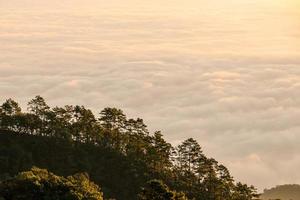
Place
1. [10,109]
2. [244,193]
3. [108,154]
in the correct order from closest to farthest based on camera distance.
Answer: [244,193] → [108,154] → [10,109]

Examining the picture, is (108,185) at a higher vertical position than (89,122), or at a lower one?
lower

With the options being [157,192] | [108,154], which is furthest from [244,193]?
[157,192]

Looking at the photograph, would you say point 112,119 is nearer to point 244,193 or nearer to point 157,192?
point 244,193

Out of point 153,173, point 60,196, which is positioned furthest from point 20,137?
point 60,196

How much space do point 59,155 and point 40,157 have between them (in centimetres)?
482

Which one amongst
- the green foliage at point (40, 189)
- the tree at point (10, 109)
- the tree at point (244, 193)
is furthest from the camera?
the tree at point (10, 109)

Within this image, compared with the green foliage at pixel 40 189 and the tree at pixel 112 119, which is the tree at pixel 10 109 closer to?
the tree at pixel 112 119

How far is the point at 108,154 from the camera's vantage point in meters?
140

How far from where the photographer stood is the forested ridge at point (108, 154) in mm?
128625

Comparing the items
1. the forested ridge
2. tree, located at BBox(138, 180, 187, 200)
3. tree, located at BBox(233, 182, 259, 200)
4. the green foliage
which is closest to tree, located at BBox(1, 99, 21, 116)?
the forested ridge

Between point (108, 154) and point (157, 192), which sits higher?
point (108, 154)

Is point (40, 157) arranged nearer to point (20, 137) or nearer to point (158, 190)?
point (20, 137)

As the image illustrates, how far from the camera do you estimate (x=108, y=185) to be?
423 ft

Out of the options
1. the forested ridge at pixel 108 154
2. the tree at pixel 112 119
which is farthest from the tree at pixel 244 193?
the tree at pixel 112 119
